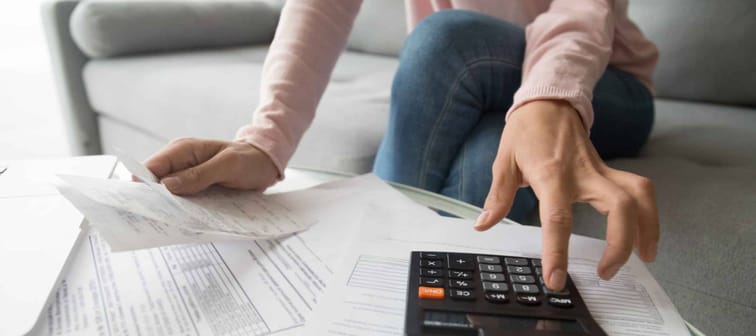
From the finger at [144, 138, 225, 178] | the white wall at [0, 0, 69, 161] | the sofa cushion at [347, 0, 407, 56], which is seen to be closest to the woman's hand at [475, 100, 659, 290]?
the finger at [144, 138, 225, 178]

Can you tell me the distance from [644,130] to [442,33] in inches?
13.5

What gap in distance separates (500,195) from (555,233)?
0.06 m

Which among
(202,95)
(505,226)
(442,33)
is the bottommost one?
(202,95)

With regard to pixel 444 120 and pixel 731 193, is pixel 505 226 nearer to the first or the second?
pixel 444 120

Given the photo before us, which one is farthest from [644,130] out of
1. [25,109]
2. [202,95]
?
[25,109]

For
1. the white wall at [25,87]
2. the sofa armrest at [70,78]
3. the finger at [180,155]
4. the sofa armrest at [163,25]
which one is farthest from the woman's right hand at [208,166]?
the white wall at [25,87]

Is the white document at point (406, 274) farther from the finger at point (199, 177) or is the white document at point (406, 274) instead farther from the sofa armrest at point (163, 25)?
the sofa armrest at point (163, 25)

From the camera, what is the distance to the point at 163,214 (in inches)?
14.5

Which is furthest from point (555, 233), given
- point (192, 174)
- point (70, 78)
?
point (70, 78)

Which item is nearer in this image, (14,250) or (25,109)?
(14,250)

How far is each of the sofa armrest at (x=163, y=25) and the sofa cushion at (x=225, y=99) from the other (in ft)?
0.15

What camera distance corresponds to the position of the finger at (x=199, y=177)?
16.4 inches

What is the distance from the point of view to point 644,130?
702mm

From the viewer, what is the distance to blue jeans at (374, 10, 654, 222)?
0.56 metres
